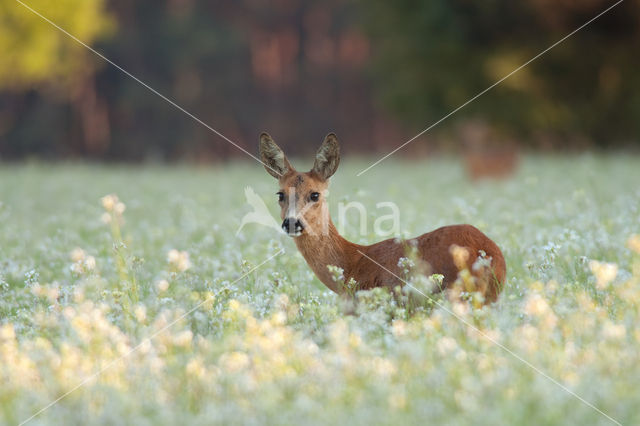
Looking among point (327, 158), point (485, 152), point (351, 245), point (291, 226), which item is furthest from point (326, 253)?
point (485, 152)

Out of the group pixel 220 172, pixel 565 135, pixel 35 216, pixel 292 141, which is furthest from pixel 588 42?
pixel 292 141

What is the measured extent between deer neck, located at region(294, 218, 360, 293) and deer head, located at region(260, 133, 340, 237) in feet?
0.19

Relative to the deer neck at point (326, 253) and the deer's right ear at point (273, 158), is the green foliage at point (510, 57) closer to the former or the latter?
the deer's right ear at point (273, 158)

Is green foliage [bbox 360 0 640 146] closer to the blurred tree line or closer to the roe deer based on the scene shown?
the blurred tree line

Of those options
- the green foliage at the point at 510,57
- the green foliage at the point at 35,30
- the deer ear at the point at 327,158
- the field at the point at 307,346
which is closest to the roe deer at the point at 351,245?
the deer ear at the point at 327,158

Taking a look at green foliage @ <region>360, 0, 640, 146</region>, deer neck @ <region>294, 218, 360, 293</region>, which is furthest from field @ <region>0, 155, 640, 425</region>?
green foliage @ <region>360, 0, 640, 146</region>

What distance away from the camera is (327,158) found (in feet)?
21.3

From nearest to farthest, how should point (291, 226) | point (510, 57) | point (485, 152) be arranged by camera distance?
point (291, 226) < point (510, 57) < point (485, 152)

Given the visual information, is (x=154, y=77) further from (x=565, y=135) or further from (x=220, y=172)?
(x=565, y=135)

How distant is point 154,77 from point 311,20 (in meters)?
8.88

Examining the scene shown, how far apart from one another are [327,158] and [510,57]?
12.9m

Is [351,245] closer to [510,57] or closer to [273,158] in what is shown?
[273,158]

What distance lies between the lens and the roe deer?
17.7 ft

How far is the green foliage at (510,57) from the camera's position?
17953mm
